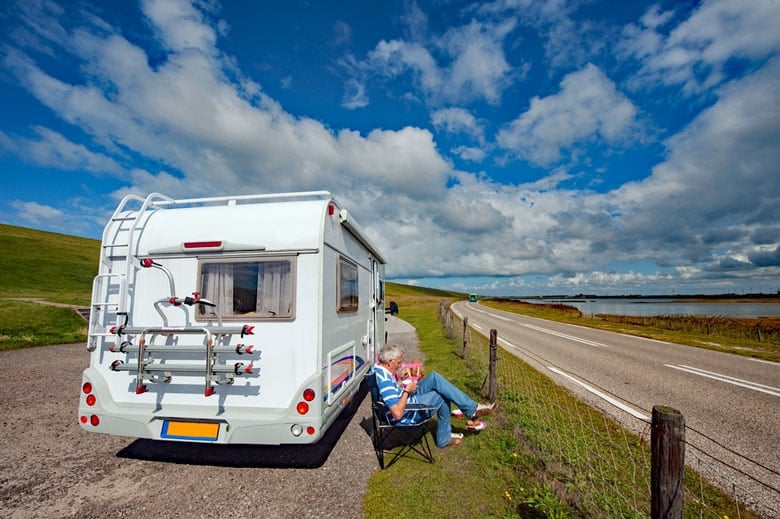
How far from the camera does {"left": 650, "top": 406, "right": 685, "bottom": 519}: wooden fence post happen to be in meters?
2.28

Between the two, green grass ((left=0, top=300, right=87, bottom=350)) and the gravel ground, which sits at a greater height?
green grass ((left=0, top=300, right=87, bottom=350))

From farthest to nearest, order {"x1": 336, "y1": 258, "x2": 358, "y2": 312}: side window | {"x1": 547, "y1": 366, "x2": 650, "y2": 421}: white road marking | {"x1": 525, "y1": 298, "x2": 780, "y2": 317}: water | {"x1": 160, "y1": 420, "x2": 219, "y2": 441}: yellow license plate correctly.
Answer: {"x1": 525, "y1": 298, "x2": 780, "y2": 317}: water, {"x1": 547, "y1": 366, "x2": 650, "y2": 421}: white road marking, {"x1": 336, "y1": 258, "x2": 358, "y2": 312}: side window, {"x1": 160, "y1": 420, "x2": 219, "y2": 441}: yellow license plate

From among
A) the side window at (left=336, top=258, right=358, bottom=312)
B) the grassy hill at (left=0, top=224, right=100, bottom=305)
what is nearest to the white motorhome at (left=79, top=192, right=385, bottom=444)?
the side window at (left=336, top=258, right=358, bottom=312)

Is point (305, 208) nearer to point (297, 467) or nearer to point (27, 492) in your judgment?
point (297, 467)

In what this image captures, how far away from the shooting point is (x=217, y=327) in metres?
4.19

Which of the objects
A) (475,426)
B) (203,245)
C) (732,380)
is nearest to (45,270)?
(203,245)

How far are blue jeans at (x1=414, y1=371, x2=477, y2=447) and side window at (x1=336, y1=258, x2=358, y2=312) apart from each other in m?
1.51

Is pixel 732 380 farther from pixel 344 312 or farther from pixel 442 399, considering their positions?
pixel 344 312

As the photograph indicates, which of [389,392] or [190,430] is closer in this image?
[190,430]

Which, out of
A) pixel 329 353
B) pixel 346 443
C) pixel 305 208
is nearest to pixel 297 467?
pixel 346 443

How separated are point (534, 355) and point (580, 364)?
170 cm

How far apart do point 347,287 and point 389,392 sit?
1.73 m

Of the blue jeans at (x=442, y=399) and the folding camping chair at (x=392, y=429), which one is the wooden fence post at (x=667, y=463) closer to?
the folding camping chair at (x=392, y=429)

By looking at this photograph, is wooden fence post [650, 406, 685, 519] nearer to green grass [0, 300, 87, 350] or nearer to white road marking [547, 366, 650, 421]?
white road marking [547, 366, 650, 421]
